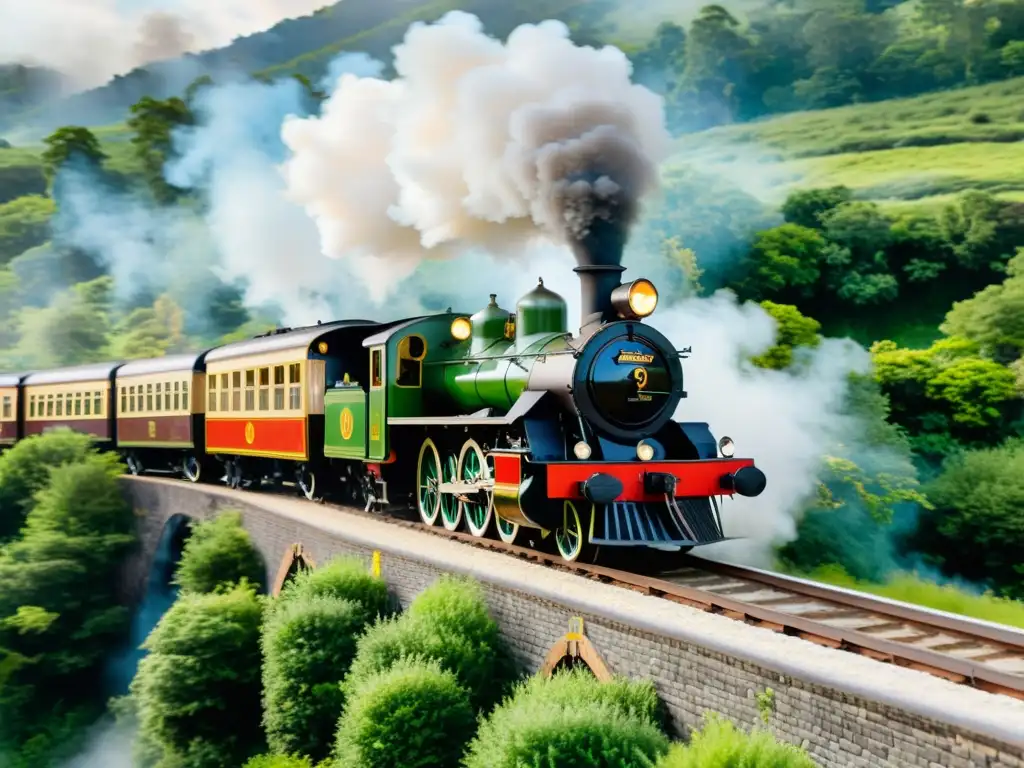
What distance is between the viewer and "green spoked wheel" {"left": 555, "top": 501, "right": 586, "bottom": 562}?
30.7 feet

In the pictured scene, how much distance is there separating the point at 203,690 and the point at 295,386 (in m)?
4.35

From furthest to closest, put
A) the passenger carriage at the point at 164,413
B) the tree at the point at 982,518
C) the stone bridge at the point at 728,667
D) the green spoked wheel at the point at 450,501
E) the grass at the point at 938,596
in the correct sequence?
the passenger carriage at the point at 164,413, the tree at the point at 982,518, the grass at the point at 938,596, the green spoked wheel at the point at 450,501, the stone bridge at the point at 728,667

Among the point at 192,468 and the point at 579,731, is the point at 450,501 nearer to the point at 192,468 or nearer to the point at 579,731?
the point at 579,731

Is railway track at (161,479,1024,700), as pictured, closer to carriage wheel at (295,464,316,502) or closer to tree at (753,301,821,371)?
carriage wheel at (295,464,316,502)

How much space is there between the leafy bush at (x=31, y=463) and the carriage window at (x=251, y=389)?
7188 mm

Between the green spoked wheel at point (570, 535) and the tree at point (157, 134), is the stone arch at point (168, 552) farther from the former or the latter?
the tree at point (157, 134)

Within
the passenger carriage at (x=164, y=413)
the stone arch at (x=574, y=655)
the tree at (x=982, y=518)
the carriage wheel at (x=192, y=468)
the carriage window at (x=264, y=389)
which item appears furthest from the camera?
the carriage wheel at (x=192, y=468)

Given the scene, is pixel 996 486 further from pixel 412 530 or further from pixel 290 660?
pixel 290 660

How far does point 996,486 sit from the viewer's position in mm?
17984

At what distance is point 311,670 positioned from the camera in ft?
35.0

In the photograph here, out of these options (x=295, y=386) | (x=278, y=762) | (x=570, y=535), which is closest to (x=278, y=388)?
(x=295, y=386)

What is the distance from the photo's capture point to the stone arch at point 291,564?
1351 cm

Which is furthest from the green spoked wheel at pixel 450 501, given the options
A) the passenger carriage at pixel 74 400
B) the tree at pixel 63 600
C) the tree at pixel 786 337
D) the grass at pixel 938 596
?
the passenger carriage at pixel 74 400

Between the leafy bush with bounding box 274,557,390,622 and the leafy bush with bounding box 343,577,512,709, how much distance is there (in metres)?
1.60
